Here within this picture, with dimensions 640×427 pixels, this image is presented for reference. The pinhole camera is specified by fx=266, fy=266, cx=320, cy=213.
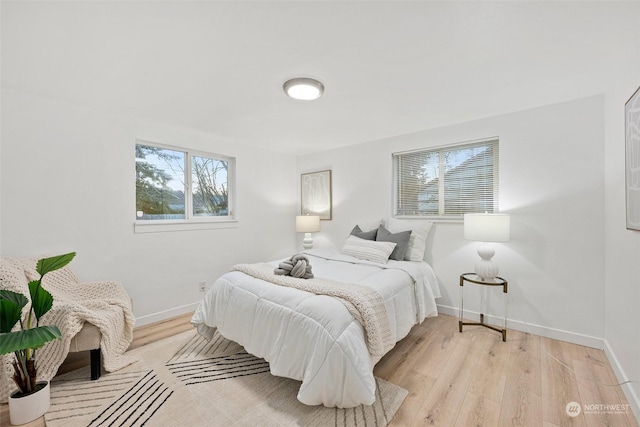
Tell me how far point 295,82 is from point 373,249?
1.90m

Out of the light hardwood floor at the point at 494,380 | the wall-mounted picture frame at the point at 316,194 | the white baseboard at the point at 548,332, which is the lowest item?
the light hardwood floor at the point at 494,380

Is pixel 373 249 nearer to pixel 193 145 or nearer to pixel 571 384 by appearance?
pixel 571 384

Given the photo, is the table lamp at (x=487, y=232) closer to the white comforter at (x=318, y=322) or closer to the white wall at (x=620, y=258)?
the white comforter at (x=318, y=322)

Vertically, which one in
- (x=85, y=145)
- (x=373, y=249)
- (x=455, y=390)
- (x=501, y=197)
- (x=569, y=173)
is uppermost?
(x=85, y=145)

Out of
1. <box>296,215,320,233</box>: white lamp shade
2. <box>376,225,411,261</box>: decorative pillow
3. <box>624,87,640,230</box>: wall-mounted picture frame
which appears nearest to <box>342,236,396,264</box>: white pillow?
<box>376,225,411,261</box>: decorative pillow

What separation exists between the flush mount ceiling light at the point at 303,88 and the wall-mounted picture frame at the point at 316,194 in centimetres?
204

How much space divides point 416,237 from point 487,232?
79cm

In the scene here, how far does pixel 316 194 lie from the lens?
450 cm

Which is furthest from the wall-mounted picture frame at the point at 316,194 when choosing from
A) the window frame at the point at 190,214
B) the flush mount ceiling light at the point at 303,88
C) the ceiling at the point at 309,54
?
the flush mount ceiling light at the point at 303,88

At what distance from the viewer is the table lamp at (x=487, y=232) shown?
98.6 inches

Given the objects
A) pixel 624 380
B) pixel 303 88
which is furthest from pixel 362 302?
pixel 624 380

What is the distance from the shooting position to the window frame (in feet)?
10.0

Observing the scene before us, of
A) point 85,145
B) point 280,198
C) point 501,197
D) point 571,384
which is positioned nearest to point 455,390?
point 571,384

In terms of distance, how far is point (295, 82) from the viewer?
2.12 meters
